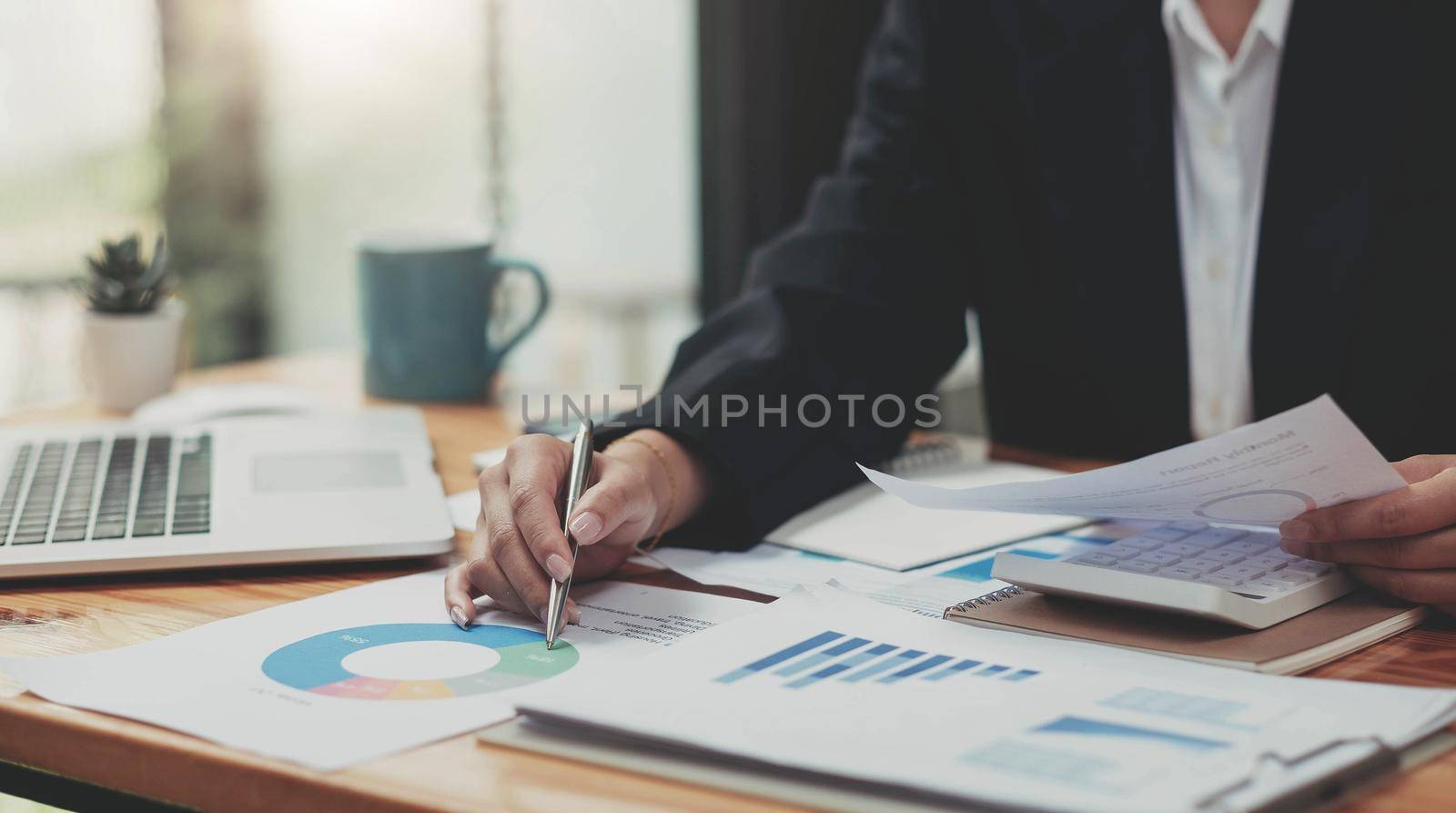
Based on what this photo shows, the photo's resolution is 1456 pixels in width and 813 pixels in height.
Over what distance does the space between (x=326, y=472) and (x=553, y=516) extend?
32cm

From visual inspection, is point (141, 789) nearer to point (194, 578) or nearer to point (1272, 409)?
point (194, 578)

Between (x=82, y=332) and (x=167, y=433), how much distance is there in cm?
34

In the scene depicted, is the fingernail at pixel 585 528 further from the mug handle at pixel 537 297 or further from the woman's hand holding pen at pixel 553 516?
the mug handle at pixel 537 297

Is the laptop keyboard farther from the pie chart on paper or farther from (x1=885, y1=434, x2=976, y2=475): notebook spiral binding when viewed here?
(x1=885, y1=434, x2=976, y2=475): notebook spiral binding

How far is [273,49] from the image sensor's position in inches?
129

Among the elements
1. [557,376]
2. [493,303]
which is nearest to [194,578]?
[493,303]

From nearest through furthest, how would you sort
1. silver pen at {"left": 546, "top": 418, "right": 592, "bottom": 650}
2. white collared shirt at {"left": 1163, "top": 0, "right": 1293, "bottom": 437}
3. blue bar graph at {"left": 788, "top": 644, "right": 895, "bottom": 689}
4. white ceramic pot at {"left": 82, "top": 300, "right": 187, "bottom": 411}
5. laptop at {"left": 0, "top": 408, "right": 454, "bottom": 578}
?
blue bar graph at {"left": 788, "top": 644, "right": 895, "bottom": 689} → silver pen at {"left": 546, "top": 418, "right": 592, "bottom": 650} → laptop at {"left": 0, "top": 408, "right": 454, "bottom": 578} → white collared shirt at {"left": 1163, "top": 0, "right": 1293, "bottom": 437} → white ceramic pot at {"left": 82, "top": 300, "right": 187, "bottom": 411}

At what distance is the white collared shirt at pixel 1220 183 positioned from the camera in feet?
3.76

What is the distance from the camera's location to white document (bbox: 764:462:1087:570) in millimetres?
814

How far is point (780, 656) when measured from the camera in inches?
23.5

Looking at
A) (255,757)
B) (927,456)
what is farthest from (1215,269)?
(255,757)

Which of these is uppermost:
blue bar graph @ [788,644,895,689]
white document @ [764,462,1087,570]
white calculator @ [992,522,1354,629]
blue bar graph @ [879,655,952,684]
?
white calculator @ [992,522,1354,629]

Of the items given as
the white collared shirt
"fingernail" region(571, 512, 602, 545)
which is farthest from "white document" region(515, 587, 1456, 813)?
the white collared shirt

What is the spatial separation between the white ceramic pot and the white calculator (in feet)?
3.11
